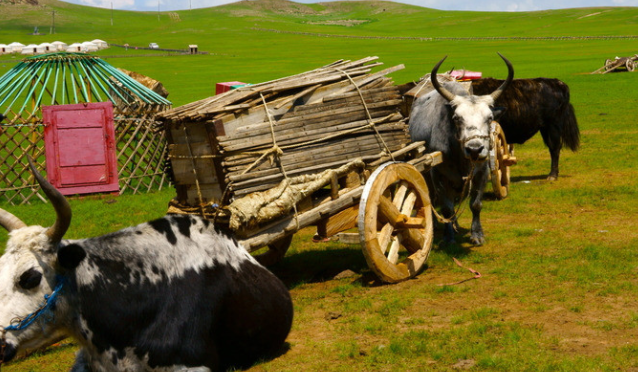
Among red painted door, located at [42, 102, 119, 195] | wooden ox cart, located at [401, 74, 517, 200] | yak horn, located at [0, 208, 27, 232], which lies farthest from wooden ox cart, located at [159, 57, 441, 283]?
red painted door, located at [42, 102, 119, 195]

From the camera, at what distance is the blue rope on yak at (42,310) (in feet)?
12.7

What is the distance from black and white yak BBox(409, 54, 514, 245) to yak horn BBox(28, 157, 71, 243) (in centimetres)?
488

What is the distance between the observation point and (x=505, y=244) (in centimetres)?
885

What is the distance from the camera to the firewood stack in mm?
6535

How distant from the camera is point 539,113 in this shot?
1402cm

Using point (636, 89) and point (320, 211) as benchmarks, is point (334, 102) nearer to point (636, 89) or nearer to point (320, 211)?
point (320, 211)

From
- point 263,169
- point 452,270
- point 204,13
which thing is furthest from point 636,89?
point 204,13

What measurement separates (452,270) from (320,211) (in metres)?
1.94

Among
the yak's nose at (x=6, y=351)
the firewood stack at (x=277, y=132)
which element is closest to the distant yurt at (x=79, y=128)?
the firewood stack at (x=277, y=132)

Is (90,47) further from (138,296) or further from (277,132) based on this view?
(138,296)

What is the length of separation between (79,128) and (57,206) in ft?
36.7

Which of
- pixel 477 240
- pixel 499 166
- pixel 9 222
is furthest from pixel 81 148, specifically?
pixel 9 222

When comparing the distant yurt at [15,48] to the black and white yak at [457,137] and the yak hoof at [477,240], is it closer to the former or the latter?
the black and white yak at [457,137]

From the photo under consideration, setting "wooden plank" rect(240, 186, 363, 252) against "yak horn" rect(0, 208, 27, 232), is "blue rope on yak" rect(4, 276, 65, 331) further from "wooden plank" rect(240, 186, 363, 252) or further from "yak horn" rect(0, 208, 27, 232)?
"wooden plank" rect(240, 186, 363, 252)
